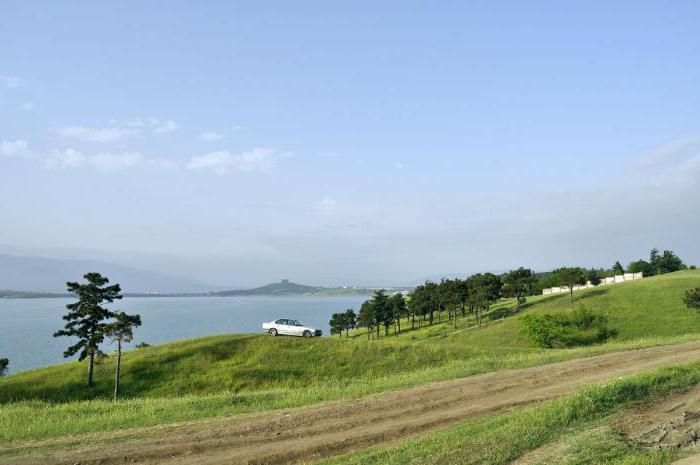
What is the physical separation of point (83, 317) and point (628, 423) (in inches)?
2255

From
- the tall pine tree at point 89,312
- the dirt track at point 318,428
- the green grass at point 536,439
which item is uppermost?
the tall pine tree at point 89,312

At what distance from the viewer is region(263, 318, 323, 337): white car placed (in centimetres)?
5647

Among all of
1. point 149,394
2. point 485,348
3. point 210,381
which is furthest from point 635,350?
point 149,394

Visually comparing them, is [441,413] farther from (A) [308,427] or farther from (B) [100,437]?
(B) [100,437]

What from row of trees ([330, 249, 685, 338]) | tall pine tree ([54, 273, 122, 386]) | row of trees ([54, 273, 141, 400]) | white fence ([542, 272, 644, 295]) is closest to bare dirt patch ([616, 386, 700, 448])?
row of trees ([54, 273, 141, 400])

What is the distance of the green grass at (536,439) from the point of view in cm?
1141

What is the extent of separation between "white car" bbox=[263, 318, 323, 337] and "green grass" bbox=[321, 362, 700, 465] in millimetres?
41662

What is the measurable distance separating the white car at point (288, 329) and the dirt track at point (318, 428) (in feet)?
113

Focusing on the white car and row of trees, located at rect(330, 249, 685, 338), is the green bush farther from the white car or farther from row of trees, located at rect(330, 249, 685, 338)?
the white car

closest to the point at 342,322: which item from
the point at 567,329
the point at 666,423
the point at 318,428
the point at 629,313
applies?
the point at 567,329

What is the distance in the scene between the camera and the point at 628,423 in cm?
1428

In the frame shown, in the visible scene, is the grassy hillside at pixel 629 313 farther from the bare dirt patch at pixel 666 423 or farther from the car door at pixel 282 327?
the bare dirt patch at pixel 666 423

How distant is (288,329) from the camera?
56.7 metres

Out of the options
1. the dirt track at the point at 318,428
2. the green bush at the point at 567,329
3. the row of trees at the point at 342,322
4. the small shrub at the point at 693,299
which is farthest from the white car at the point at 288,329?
the row of trees at the point at 342,322
